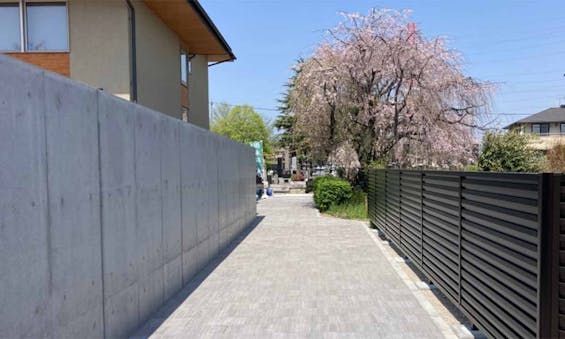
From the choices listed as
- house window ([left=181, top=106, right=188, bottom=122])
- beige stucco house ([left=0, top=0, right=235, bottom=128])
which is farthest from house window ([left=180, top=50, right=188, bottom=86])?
beige stucco house ([left=0, top=0, right=235, bottom=128])

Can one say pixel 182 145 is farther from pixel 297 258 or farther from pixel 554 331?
pixel 554 331

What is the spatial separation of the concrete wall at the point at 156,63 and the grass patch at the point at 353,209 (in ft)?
21.7

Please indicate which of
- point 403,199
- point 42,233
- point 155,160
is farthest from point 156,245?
point 403,199

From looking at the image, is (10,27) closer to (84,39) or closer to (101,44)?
(84,39)

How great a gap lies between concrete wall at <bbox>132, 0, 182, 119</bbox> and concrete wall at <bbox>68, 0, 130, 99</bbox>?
29.3 inches

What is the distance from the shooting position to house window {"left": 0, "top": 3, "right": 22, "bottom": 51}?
10.1 meters

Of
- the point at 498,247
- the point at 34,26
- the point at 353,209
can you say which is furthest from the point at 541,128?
the point at 498,247

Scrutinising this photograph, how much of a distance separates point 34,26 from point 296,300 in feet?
31.5

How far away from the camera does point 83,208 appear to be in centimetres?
323

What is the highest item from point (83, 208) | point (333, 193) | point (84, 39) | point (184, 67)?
point (184, 67)

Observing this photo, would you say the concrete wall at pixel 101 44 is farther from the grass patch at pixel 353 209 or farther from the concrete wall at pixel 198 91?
the grass patch at pixel 353 209

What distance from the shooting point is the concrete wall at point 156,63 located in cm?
1138

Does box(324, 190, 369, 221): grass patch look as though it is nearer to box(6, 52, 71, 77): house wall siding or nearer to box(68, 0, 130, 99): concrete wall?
box(68, 0, 130, 99): concrete wall

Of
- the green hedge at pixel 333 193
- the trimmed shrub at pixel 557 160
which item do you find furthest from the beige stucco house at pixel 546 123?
the green hedge at pixel 333 193
